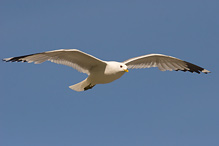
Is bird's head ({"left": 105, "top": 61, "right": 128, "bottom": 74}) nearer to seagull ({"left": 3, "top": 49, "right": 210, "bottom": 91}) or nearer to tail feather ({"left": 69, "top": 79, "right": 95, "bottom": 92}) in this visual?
seagull ({"left": 3, "top": 49, "right": 210, "bottom": 91})

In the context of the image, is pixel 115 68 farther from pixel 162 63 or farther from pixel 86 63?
pixel 162 63

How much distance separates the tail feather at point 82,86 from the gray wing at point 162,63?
135 centimetres

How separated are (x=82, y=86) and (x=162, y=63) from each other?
113 inches

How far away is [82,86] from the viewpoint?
11.0m

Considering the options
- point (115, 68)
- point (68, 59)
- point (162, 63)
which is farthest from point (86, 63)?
point (162, 63)

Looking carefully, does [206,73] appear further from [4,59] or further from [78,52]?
[4,59]

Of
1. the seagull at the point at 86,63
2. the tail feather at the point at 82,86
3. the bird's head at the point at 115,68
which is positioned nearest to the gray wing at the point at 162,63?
the seagull at the point at 86,63

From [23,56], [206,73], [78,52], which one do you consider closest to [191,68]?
[206,73]

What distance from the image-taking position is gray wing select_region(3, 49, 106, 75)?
9719 millimetres

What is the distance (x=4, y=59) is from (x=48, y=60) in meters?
1.20

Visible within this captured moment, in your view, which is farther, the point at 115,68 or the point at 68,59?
the point at 68,59

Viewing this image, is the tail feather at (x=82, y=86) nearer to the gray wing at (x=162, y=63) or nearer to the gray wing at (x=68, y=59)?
the gray wing at (x=68, y=59)

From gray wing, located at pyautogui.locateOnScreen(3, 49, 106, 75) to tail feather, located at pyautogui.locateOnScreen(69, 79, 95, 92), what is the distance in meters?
0.42

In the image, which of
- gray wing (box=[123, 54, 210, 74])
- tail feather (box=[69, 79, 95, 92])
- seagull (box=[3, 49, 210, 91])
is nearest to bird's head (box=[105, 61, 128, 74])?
seagull (box=[3, 49, 210, 91])
